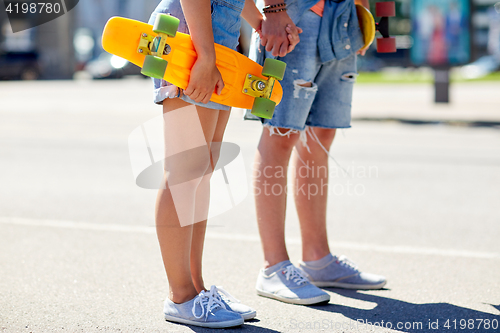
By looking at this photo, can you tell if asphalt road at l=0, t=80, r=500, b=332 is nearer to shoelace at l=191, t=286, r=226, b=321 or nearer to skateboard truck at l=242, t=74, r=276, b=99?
shoelace at l=191, t=286, r=226, b=321

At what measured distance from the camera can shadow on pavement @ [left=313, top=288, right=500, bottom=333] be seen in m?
2.25

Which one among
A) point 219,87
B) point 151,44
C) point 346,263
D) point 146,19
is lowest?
point 346,263

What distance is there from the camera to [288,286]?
254 cm

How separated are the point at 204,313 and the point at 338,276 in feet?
2.64

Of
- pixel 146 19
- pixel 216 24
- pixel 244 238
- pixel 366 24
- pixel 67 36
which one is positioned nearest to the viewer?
pixel 216 24

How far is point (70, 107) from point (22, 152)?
739 centimetres

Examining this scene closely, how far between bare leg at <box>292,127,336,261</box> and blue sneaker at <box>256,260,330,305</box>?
241 millimetres

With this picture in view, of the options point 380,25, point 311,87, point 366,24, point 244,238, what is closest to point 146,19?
point 244,238

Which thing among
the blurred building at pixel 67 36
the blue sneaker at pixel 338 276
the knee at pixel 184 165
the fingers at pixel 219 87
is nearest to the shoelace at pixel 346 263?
the blue sneaker at pixel 338 276

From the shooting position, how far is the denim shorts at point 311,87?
8.40ft

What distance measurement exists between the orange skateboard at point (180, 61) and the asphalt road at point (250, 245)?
86cm

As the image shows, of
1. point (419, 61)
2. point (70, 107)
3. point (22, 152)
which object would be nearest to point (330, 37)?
point (22, 152)

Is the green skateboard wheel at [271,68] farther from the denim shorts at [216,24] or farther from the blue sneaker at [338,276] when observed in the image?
the blue sneaker at [338,276]

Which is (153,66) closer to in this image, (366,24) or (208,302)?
(208,302)
